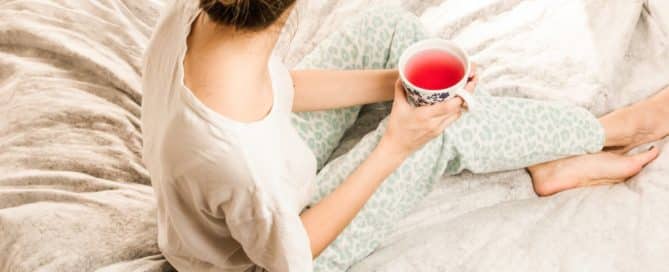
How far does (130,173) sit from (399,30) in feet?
1.67

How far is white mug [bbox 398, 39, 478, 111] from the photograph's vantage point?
72cm

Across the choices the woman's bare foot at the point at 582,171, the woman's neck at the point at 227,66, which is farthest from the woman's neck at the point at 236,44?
the woman's bare foot at the point at 582,171

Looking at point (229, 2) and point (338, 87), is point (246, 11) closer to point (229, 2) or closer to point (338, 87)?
point (229, 2)

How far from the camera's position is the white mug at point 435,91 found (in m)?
0.72

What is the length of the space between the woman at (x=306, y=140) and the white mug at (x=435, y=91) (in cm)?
2

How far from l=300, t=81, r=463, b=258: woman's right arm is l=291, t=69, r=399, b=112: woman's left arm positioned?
9 centimetres

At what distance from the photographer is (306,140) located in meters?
0.92

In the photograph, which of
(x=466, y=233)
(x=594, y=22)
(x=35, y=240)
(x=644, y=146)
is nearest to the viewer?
(x=35, y=240)

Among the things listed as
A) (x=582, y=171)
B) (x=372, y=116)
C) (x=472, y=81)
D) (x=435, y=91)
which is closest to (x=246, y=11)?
(x=435, y=91)

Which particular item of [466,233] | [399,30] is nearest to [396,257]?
[466,233]

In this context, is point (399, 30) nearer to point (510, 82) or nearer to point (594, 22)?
point (510, 82)

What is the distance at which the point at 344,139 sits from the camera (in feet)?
3.29

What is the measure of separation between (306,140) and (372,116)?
15 centimetres

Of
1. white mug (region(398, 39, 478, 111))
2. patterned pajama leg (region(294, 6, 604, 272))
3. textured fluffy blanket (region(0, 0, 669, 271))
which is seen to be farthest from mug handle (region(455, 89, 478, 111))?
textured fluffy blanket (region(0, 0, 669, 271))
